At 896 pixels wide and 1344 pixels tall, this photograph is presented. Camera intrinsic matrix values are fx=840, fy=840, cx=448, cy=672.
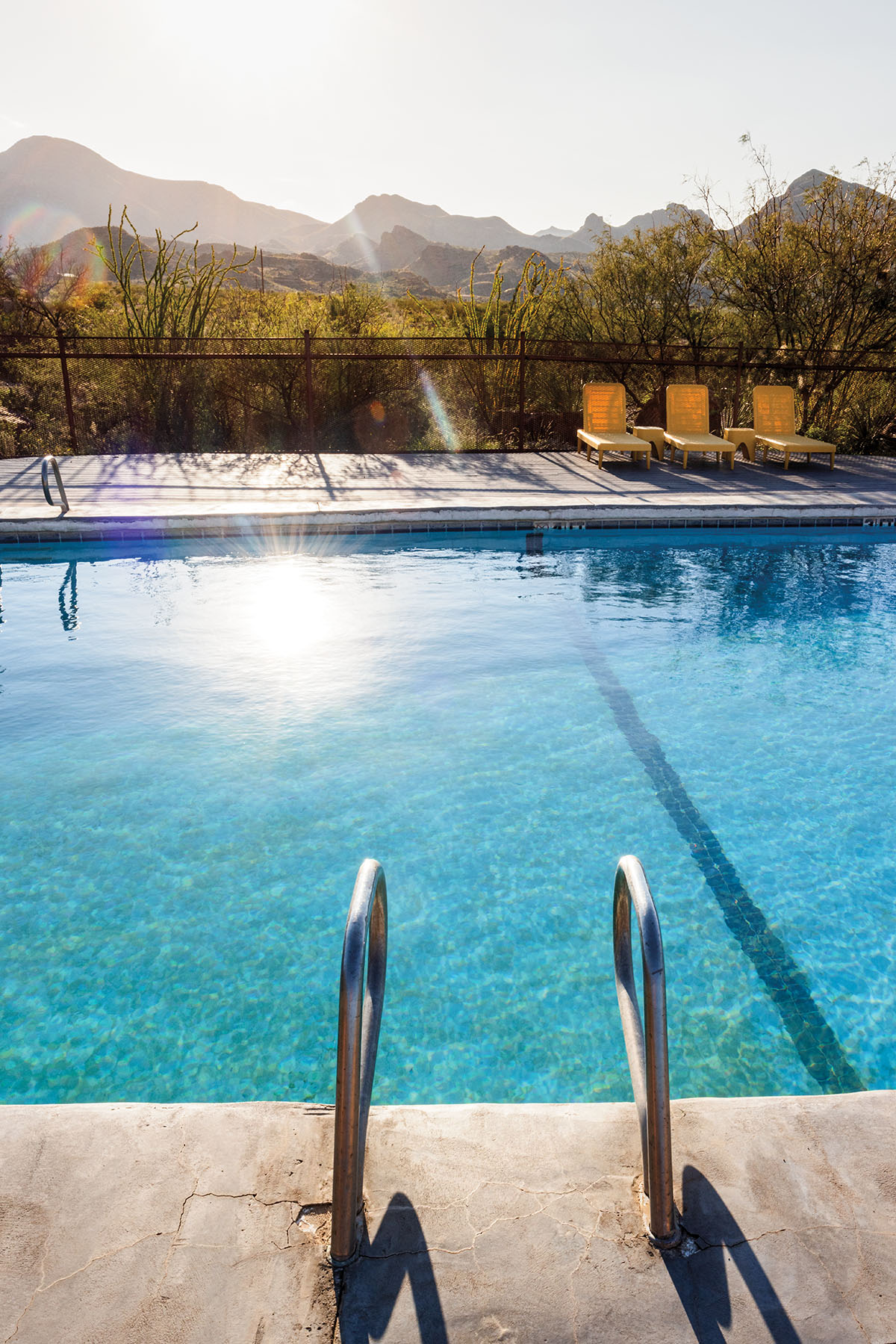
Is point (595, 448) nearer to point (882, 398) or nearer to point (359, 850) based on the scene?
point (882, 398)

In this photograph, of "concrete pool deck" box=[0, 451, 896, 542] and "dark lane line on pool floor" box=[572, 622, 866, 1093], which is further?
"concrete pool deck" box=[0, 451, 896, 542]

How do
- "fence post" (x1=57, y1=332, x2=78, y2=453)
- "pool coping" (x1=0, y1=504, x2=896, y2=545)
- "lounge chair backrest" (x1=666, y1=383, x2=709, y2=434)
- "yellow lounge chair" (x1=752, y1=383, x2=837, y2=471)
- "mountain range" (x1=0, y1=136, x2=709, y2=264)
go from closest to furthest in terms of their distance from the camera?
"pool coping" (x1=0, y1=504, x2=896, y2=545) → "fence post" (x1=57, y1=332, x2=78, y2=453) → "lounge chair backrest" (x1=666, y1=383, x2=709, y2=434) → "yellow lounge chair" (x1=752, y1=383, x2=837, y2=471) → "mountain range" (x1=0, y1=136, x2=709, y2=264)

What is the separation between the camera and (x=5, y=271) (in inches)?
826

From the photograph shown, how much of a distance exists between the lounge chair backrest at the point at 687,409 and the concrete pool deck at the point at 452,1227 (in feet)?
33.4

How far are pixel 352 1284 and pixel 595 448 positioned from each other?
10.6m

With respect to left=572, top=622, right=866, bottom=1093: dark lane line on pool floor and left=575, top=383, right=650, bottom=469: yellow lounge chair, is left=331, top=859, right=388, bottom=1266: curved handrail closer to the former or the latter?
left=572, top=622, right=866, bottom=1093: dark lane line on pool floor

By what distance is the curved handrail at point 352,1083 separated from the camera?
1.48 metres

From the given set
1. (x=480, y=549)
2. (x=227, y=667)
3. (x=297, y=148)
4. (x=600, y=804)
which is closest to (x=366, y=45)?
(x=480, y=549)

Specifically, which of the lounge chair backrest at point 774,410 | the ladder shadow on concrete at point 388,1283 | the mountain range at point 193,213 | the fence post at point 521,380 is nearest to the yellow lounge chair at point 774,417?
the lounge chair backrest at point 774,410

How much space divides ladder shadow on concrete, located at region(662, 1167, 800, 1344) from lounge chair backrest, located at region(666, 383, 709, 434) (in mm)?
10352

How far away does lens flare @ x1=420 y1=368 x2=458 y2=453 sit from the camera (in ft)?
44.2

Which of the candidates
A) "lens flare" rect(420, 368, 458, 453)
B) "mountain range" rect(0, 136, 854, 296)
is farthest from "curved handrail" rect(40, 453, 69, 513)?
"mountain range" rect(0, 136, 854, 296)

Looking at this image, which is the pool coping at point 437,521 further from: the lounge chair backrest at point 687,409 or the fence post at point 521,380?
the fence post at point 521,380

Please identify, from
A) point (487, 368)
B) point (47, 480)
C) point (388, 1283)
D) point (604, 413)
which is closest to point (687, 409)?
point (604, 413)
